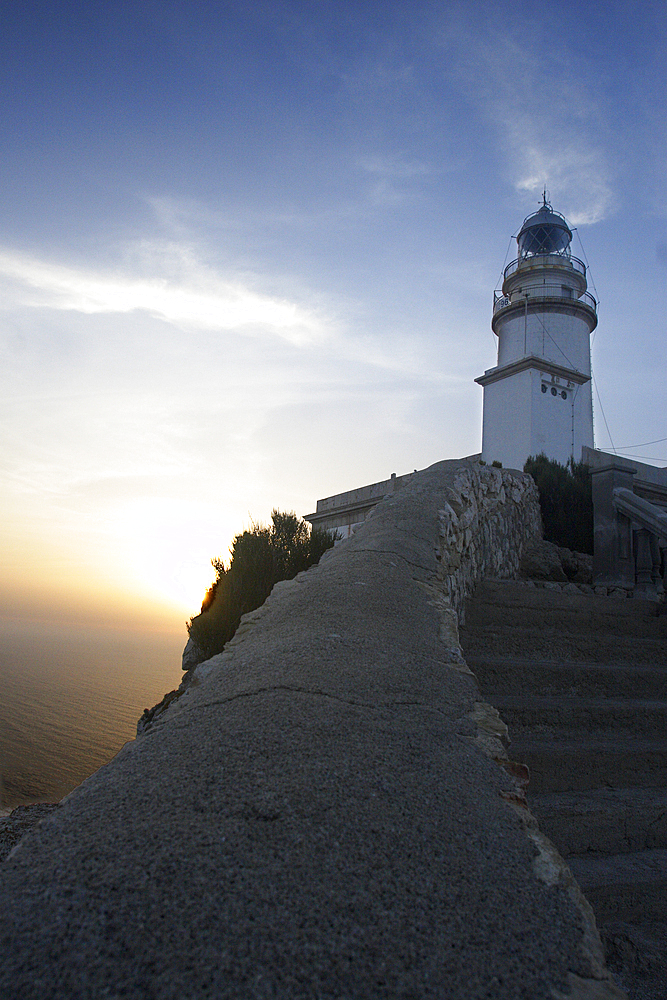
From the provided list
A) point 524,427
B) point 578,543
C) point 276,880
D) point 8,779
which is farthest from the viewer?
point 524,427

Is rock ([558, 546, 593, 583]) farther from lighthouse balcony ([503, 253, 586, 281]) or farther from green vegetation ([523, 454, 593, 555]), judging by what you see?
lighthouse balcony ([503, 253, 586, 281])

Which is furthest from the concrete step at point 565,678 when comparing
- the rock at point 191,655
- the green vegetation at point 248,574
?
the rock at point 191,655

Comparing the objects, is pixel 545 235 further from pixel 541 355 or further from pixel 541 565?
pixel 541 565

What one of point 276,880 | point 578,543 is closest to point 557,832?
point 276,880

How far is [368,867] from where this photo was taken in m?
1.67

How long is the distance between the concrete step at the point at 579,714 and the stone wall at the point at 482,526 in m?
0.89

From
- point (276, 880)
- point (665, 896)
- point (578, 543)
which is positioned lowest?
point (665, 896)

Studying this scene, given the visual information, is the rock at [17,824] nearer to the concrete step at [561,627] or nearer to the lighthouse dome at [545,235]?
the concrete step at [561,627]

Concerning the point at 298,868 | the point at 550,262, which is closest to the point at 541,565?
the point at 298,868

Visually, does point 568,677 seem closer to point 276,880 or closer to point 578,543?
point 276,880

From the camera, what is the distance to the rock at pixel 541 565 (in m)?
9.20

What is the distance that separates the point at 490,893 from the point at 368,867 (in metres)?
0.35

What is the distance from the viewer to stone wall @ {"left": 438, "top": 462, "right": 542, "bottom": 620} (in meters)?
5.67

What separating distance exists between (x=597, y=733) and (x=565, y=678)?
0.55m
